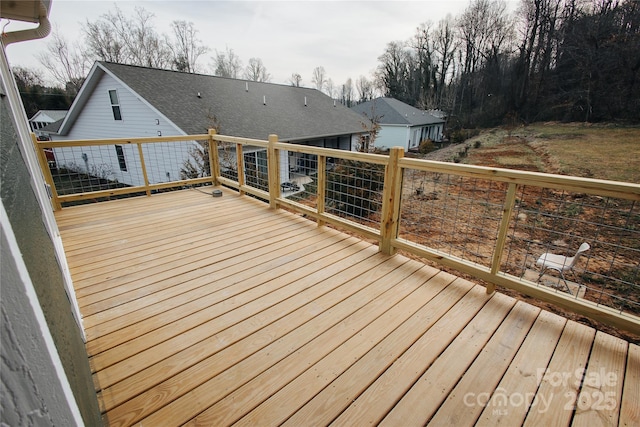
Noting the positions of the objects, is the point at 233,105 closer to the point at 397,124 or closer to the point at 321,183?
the point at 321,183

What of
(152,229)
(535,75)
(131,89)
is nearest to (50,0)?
(152,229)

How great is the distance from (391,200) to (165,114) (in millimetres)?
8770

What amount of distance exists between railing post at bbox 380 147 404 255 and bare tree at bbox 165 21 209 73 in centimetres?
2532

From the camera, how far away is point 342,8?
9.23 metres

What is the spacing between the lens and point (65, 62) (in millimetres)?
20719

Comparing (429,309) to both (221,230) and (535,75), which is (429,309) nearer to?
(221,230)

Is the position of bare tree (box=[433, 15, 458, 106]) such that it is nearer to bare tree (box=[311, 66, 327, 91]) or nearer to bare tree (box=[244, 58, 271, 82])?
bare tree (box=[311, 66, 327, 91])

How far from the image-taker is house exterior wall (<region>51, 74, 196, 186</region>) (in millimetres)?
9328

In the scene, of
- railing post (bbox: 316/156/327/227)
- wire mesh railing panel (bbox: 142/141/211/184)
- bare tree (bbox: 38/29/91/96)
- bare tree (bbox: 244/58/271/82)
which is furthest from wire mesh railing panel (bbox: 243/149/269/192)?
bare tree (bbox: 244/58/271/82)

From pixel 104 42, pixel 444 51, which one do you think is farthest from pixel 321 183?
pixel 444 51

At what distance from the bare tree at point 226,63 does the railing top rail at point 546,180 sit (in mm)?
30147

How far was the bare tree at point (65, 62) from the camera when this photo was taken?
20.1 metres

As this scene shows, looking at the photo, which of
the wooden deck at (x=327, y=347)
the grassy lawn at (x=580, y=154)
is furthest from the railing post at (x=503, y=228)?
the grassy lawn at (x=580, y=154)

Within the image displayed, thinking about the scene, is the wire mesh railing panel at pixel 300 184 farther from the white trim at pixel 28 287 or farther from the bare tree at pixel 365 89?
the bare tree at pixel 365 89
